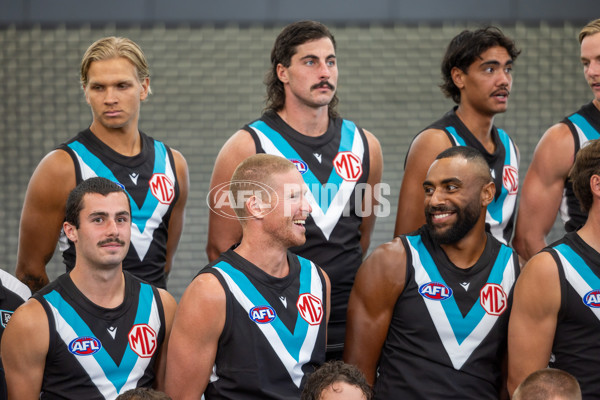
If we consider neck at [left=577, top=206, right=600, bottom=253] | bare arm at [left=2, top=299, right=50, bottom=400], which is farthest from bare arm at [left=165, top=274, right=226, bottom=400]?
neck at [left=577, top=206, right=600, bottom=253]

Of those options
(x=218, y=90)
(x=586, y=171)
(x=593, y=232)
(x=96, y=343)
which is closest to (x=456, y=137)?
(x=586, y=171)

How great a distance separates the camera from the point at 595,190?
3.22 metres

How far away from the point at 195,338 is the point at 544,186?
1764 mm

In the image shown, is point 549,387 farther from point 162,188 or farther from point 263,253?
point 162,188

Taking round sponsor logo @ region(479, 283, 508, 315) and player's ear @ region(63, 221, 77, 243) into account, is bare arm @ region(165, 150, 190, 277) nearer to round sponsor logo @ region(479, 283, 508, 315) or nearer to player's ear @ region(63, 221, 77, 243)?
player's ear @ region(63, 221, 77, 243)

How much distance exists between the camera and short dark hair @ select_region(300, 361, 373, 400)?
2.75 meters

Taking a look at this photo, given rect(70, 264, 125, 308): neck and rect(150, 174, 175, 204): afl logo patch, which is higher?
rect(150, 174, 175, 204): afl logo patch

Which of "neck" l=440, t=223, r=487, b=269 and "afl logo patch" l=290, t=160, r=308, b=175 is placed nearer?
"neck" l=440, t=223, r=487, b=269

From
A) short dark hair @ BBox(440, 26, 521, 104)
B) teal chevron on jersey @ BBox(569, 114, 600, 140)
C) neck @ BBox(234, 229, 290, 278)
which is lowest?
neck @ BBox(234, 229, 290, 278)

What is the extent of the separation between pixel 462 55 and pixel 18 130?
4622 mm

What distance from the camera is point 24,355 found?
3.03 m

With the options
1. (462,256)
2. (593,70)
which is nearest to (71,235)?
(462,256)

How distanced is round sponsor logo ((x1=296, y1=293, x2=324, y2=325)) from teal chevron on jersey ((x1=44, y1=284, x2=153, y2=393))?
0.63m

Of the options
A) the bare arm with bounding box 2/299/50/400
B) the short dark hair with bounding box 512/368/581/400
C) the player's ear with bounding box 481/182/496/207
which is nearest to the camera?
the short dark hair with bounding box 512/368/581/400
